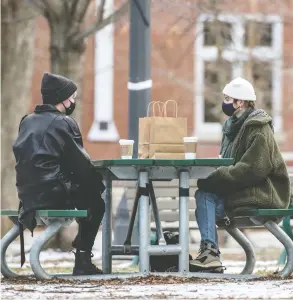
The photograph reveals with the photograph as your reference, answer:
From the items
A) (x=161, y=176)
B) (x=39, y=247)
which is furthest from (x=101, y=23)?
(x=39, y=247)

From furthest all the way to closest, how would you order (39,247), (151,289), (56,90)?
(56,90)
(39,247)
(151,289)

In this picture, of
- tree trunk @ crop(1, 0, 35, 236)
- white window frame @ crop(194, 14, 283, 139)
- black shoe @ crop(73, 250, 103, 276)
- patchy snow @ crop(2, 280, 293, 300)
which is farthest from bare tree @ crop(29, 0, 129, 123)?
white window frame @ crop(194, 14, 283, 139)

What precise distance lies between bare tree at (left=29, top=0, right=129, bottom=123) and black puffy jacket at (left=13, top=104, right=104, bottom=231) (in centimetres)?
637

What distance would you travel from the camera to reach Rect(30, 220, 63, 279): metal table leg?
10078 mm

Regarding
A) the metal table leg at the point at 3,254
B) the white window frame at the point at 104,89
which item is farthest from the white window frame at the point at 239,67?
the metal table leg at the point at 3,254

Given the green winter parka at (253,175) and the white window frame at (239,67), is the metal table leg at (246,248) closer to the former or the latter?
the green winter parka at (253,175)

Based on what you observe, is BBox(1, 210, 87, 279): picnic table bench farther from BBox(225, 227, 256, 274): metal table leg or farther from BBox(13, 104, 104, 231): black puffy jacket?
BBox(225, 227, 256, 274): metal table leg

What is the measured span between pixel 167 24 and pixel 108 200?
16210 millimetres

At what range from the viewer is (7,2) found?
1889cm

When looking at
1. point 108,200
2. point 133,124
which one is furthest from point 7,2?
point 108,200

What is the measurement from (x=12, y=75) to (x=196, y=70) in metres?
8.92

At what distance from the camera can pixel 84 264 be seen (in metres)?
10.5

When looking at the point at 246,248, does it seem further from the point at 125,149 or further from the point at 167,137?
the point at 125,149

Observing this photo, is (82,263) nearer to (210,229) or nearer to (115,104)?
(210,229)
